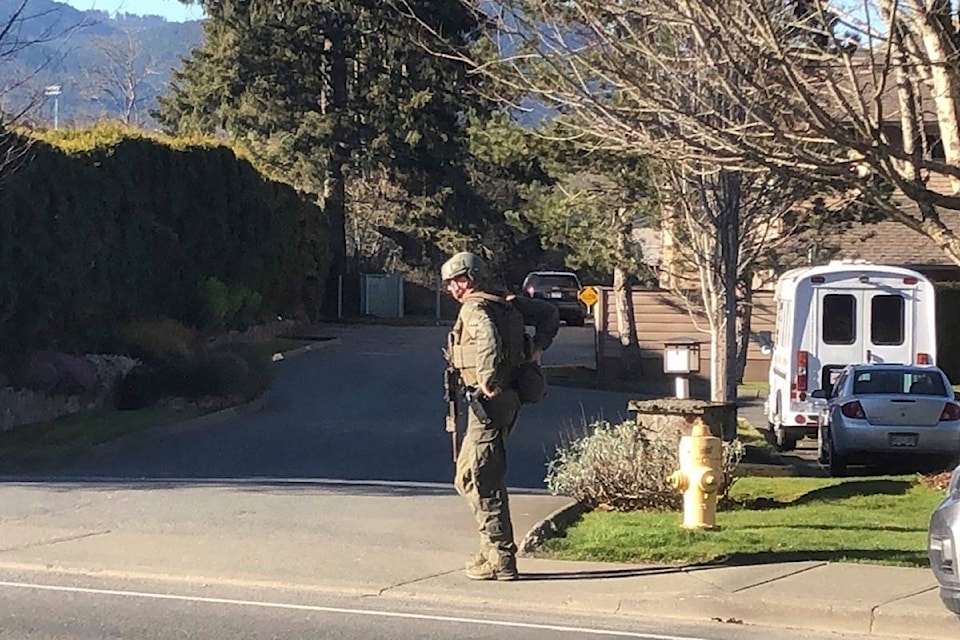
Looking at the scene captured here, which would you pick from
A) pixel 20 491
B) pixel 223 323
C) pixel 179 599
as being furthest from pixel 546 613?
pixel 223 323

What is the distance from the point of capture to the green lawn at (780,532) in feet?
33.8

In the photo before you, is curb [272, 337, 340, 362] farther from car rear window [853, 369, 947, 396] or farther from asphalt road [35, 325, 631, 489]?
car rear window [853, 369, 947, 396]

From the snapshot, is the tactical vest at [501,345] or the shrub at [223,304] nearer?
the tactical vest at [501,345]

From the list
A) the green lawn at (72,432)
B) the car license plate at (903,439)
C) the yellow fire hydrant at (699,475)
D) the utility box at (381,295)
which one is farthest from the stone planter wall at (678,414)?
the utility box at (381,295)

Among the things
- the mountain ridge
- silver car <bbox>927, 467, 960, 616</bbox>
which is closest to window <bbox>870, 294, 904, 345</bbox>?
the mountain ridge

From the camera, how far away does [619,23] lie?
38.2 ft

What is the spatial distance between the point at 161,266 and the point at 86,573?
18388 millimetres

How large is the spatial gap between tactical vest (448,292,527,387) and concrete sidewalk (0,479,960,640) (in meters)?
1.38

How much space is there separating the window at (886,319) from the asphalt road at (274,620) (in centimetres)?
1379

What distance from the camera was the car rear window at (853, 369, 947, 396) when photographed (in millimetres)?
18484

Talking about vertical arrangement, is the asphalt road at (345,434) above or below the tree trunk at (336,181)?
below

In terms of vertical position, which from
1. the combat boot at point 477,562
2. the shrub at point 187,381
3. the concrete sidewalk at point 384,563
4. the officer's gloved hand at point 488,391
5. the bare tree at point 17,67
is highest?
the bare tree at point 17,67

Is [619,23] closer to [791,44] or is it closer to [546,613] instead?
[791,44]

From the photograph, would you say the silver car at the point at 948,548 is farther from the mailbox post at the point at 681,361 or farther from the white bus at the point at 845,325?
the white bus at the point at 845,325
